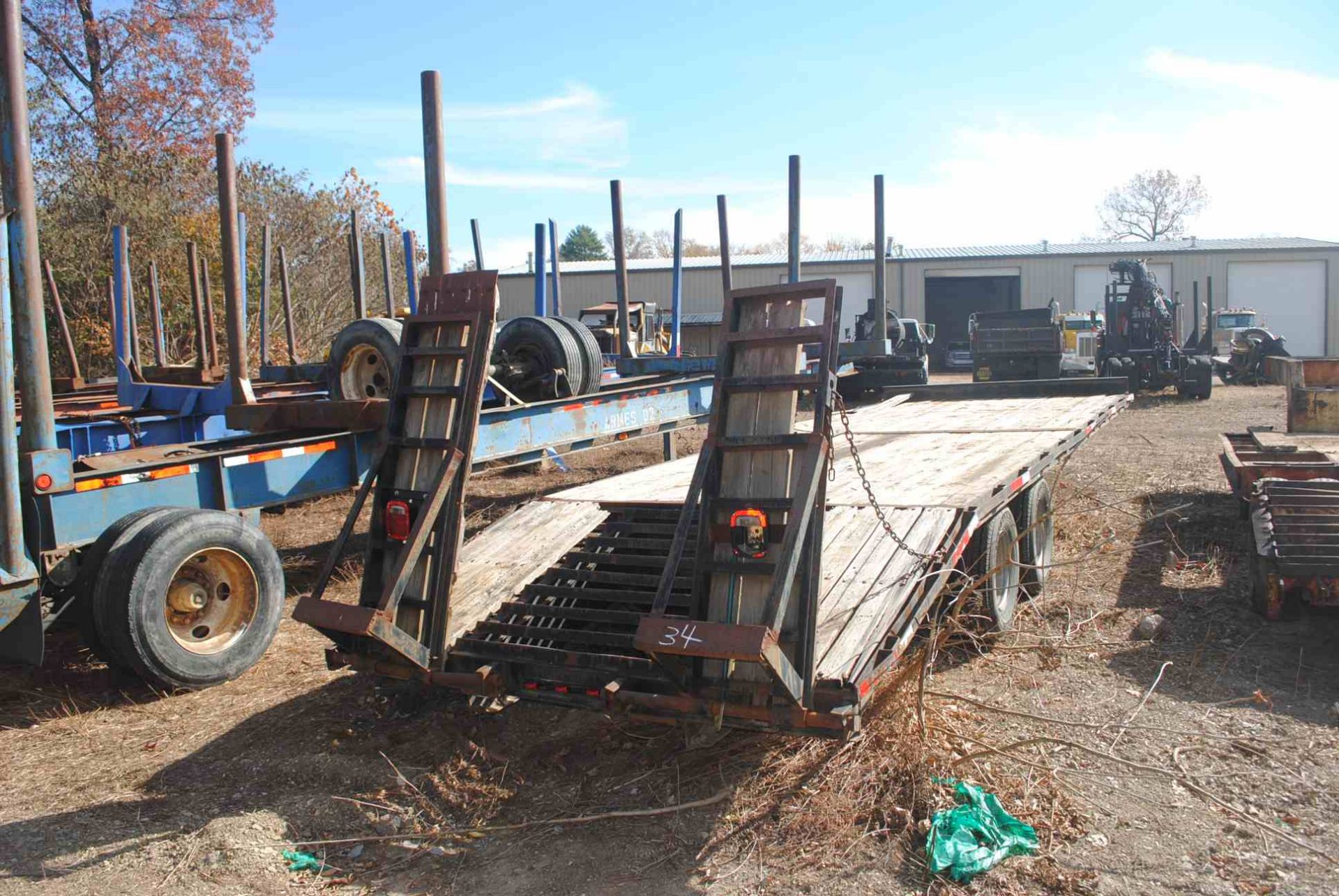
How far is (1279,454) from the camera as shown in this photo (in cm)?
790

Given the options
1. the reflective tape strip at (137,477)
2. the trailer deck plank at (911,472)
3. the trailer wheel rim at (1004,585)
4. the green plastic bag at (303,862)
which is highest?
the reflective tape strip at (137,477)

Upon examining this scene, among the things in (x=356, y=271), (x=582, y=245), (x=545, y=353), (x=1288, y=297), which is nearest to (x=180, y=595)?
(x=545, y=353)

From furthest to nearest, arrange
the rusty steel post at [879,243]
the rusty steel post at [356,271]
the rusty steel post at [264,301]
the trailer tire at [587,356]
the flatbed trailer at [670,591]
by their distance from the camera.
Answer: the rusty steel post at [264,301], the rusty steel post at [356,271], the rusty steel post at [879,243], the trailer tire at [587,356], the flatbed trailer at [670,591]

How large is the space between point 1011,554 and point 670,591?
3.17 m

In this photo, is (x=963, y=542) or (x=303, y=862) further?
(x=963, y=542)

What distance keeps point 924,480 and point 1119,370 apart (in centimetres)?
1767

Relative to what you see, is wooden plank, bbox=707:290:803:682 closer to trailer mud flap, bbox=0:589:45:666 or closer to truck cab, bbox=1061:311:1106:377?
trailer mud flap, bbox=0:589:45:666

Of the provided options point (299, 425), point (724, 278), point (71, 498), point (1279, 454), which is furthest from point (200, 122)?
point (1279, 454)

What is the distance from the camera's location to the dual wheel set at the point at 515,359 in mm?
8539

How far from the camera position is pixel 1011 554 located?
20.3ft

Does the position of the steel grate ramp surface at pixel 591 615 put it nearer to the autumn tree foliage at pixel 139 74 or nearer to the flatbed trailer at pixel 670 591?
the flatbed trailer at pixel 670 591

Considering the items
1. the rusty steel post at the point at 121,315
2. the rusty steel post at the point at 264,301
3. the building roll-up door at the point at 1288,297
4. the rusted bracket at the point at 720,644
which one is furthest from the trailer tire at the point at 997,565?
the building roll-up door at the point at 1288,297

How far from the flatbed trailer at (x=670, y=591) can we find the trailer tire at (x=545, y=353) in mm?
2666

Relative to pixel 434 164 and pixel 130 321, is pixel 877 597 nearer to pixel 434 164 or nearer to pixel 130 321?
pixel 434 164
